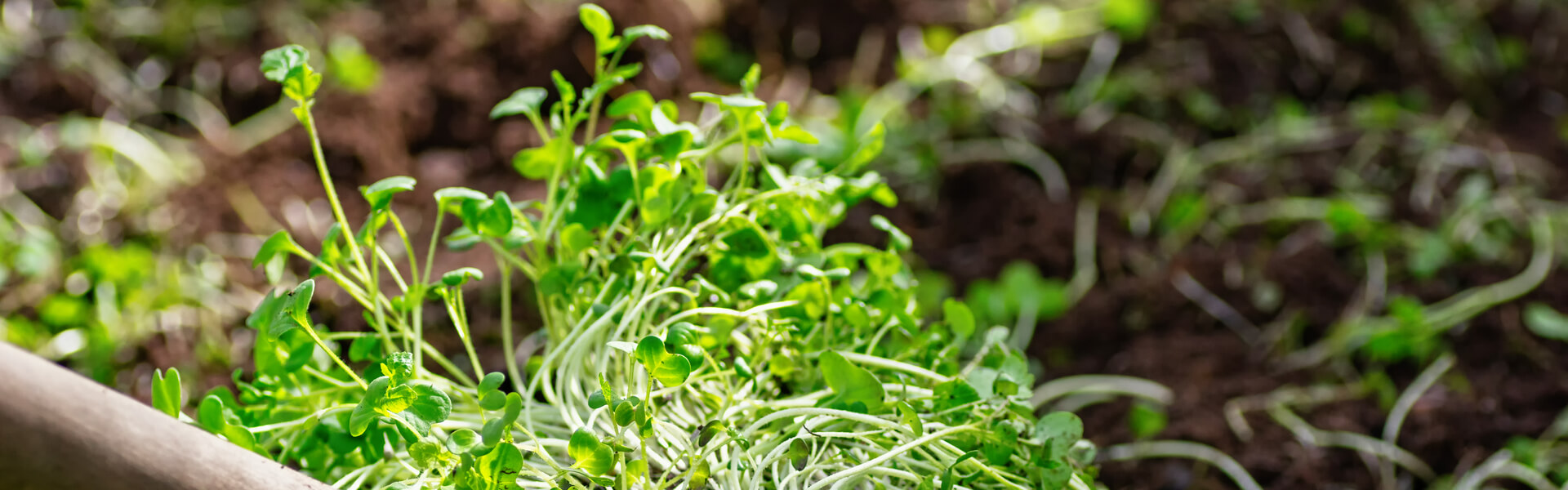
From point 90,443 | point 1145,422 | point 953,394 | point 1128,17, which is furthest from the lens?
point 1128,17

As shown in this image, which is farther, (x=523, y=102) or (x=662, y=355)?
(x=523, y=102)

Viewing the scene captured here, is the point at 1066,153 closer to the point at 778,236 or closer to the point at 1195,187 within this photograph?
the point at 1195,187

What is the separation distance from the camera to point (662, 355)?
641mm

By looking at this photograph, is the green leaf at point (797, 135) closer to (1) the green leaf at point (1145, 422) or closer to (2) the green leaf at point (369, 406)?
(2) the green leaf at point (369, 406)

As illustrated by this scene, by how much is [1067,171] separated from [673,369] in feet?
4.48

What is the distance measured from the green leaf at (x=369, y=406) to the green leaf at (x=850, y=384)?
297 millimetres

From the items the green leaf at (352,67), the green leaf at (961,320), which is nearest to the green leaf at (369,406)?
the green leaf at (961,320)

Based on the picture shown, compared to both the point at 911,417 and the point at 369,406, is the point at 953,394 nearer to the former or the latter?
the point at 911,417

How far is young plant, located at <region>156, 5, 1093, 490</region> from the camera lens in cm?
70

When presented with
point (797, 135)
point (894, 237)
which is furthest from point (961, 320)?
point (797, 135)

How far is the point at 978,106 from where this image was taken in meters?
1.93

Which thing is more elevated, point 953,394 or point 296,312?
point 296,312

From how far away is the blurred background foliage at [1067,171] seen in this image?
56.4 inches

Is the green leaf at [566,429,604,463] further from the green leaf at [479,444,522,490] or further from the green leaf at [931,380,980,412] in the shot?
the green leaf at [931,380,980,412]
